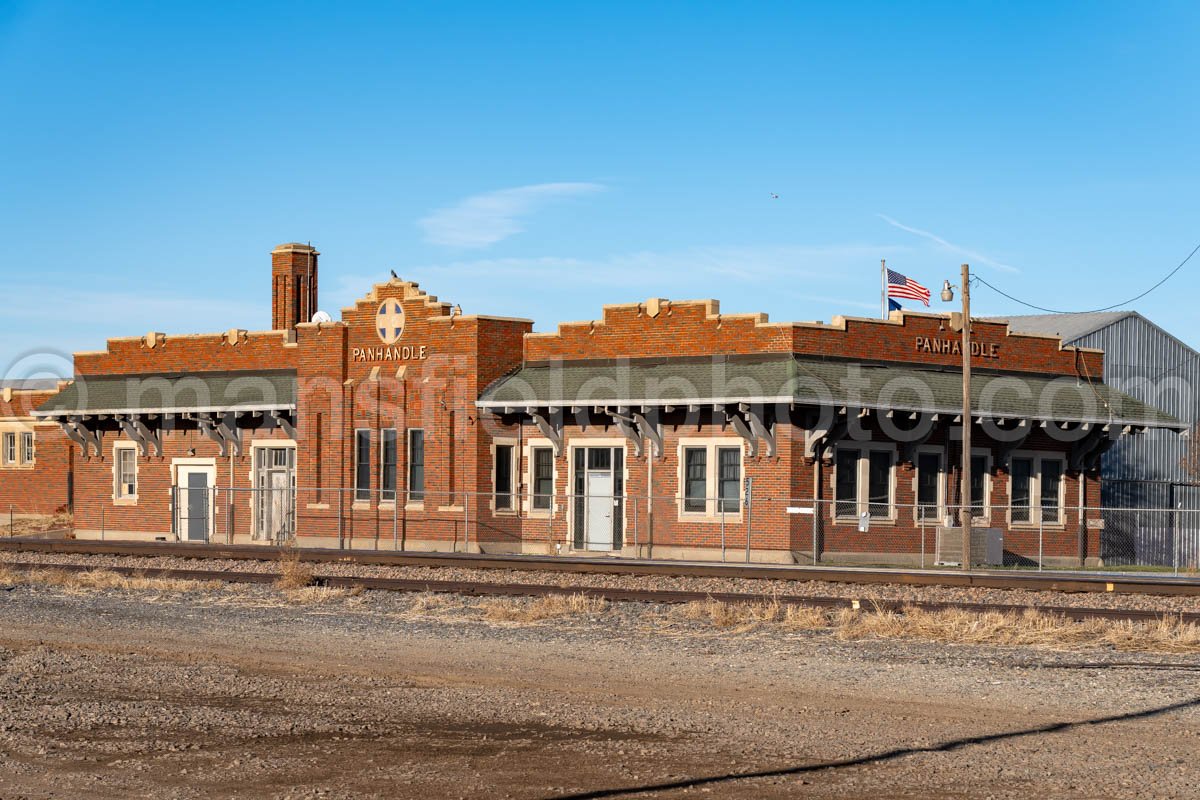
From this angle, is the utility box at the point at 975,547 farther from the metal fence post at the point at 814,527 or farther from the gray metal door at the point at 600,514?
the gray metal door at the point at 600,514

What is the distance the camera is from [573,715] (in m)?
13.3

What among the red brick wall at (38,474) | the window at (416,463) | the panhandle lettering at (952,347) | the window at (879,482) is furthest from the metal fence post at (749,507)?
the red brick wall at (38,474)

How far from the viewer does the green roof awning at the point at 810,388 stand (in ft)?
111

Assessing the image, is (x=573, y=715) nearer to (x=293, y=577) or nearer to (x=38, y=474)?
(x=293, y=577)

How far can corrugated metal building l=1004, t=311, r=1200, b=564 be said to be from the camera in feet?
161

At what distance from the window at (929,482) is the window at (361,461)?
13.9 metres

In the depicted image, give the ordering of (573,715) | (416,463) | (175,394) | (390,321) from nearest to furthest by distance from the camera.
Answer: (573,715) < (416,463) < (390,321) < (175,394)

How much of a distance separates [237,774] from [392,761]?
108 centimetres

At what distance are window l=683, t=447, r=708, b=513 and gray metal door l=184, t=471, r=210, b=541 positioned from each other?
49.0 ft

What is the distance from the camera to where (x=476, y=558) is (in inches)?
1234

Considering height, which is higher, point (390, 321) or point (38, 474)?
point (390, 321)

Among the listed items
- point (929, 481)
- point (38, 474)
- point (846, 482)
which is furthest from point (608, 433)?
point (38, 474)

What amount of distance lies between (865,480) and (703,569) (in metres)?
7.89

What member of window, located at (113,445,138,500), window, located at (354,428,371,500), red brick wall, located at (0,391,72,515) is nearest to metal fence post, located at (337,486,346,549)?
window, located at (354,428,371,500)
